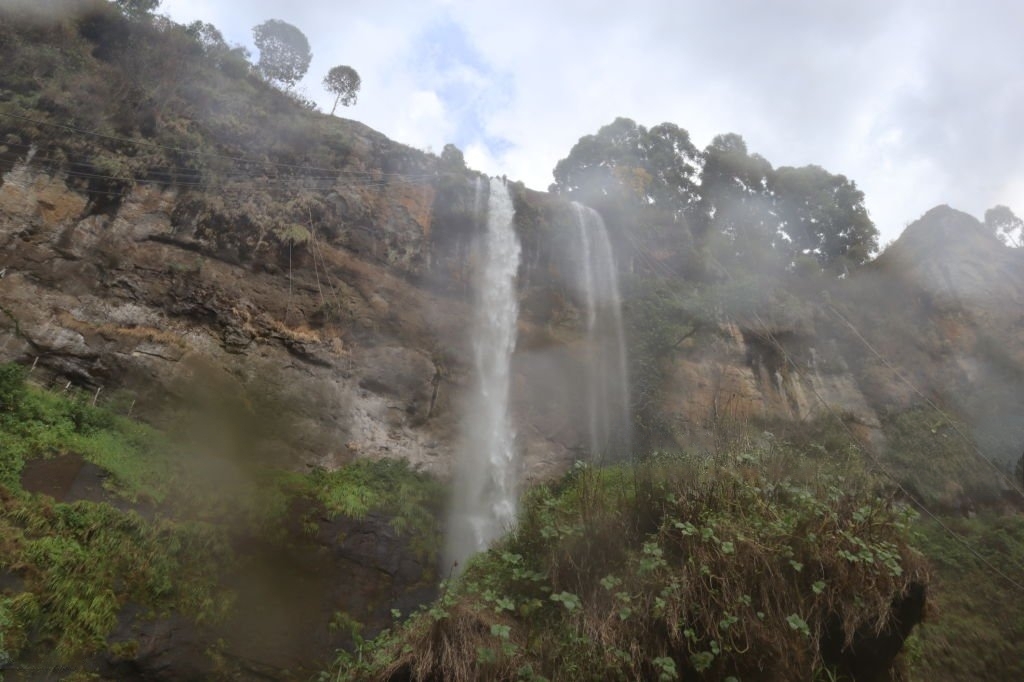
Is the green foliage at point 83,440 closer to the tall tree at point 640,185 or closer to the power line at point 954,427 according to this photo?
the power line at point 954,427

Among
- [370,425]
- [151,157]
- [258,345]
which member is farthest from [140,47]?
[370,425]

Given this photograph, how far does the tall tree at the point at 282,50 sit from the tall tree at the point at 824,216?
21.6 m

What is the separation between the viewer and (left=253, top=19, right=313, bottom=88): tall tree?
24091 mm

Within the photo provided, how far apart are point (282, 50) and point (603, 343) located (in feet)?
63.7

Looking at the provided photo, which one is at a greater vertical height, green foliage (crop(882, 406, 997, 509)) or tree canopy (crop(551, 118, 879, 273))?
tree canopy (crop(551, 118, 879, 273))

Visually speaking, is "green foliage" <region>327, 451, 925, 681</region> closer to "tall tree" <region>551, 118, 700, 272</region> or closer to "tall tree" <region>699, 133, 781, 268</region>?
"tall tree" <region>551, 118, 700, 272</region>

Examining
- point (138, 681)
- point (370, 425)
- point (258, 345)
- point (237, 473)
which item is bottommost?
point (138, 681)

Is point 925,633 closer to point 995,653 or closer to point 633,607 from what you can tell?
point 995,653

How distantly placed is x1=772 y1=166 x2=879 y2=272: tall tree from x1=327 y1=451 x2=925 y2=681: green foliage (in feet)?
68.0

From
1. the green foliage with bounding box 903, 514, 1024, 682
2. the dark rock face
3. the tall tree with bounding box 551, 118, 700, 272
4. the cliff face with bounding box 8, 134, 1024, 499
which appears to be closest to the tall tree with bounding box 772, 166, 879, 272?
the cliff face with bounding box 8, 134, 1024, 499

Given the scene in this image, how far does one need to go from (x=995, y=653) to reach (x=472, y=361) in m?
11.5

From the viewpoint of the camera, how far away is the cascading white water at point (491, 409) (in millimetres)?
12180

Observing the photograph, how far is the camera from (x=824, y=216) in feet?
78.2

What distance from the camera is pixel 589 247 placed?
19.0 meters
